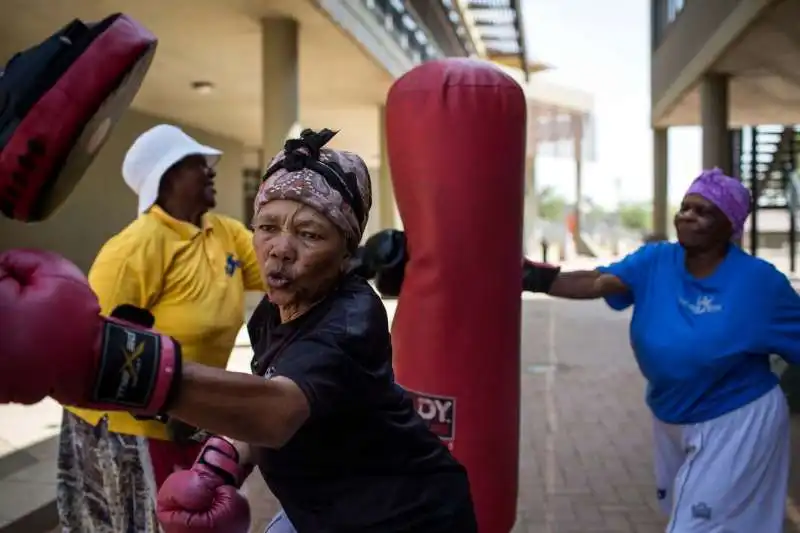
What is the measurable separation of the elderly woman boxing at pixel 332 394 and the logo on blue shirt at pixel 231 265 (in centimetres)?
131

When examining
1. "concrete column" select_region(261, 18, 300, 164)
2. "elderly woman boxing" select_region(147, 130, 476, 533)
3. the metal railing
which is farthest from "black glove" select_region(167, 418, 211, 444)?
the metal railing

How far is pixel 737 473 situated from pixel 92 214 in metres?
13.6

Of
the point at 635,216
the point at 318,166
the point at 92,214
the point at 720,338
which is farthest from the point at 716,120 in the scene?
the point at 635,216

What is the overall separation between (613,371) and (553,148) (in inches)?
912

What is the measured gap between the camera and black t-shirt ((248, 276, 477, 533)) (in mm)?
1675

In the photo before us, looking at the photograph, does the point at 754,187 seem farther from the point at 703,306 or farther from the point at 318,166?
the point at 318,166

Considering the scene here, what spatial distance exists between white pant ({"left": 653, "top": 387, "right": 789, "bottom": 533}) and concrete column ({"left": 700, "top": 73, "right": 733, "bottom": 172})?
31.8 feet

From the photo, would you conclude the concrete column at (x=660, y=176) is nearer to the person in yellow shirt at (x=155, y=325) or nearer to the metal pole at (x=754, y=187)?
the metal pole at (x=754, y=187)

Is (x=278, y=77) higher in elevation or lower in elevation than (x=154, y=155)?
higher

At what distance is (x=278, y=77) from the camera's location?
10.3m

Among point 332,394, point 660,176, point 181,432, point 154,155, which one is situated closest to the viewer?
point 332,394

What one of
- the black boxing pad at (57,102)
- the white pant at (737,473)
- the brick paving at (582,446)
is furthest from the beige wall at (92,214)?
the black boxing pad at (57,102)

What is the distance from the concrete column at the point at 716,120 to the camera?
40.1 feet

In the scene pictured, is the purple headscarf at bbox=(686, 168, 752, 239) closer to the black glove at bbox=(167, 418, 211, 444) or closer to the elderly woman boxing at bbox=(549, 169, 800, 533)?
the elderly woman boxing at bbox=(549, 169, 800, 533)
